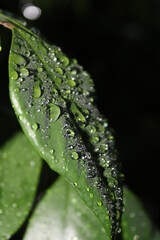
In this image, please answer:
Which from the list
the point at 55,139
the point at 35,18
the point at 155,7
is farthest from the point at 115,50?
the point at 55,139

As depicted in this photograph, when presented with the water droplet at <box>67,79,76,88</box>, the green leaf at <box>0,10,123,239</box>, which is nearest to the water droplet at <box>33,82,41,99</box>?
the green leaf at <box>0,10,123,239</box>

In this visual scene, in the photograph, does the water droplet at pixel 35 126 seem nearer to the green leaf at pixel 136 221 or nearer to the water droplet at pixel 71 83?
the water droplet at pixel 71 83

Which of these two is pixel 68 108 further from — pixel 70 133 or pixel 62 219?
pixel 62 219

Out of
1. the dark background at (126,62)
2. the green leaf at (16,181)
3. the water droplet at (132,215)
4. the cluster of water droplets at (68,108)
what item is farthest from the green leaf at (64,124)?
the dark background at (126,62)

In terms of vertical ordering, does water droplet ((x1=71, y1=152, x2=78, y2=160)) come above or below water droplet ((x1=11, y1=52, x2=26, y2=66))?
below

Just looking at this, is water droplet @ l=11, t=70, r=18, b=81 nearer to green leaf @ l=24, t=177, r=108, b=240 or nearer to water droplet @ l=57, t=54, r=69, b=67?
water droplet @ l=57, t=54, r=69, b=67

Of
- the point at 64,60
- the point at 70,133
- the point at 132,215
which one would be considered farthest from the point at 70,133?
the point at 132,215
